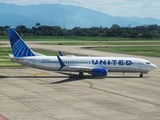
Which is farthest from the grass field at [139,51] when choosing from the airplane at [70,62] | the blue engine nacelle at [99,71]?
the blue engine nacelle at [99,71]

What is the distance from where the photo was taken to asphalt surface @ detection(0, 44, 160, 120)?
30.5 metres

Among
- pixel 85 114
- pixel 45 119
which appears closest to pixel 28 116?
pixel 45 119

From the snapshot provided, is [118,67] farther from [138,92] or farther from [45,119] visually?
[45,119]

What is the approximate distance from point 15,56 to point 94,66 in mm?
12463

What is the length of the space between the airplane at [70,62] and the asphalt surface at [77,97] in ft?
4.75

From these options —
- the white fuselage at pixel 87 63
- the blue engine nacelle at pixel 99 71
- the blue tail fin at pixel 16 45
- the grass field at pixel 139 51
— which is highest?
the blue tail fin at pixel 16 45

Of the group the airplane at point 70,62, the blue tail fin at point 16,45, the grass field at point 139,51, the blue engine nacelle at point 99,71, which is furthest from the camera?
the grass field at point 139,51

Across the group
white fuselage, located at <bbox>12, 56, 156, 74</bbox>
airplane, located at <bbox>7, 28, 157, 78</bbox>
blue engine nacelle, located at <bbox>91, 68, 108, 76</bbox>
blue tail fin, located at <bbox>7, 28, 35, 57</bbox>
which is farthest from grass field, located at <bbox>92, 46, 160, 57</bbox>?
blue tail fin, located at <bbox>7, 28, 35, 57</bbox>

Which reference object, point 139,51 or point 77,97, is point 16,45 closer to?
point 77,97

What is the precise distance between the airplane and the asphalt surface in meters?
1.45

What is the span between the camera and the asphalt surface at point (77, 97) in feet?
100.0

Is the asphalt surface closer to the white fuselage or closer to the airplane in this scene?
the airplane

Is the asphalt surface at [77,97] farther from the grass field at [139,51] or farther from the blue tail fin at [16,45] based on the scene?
the grass field at [139,51]

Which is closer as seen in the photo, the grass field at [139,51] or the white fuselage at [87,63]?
the white fuselage at [87,63]
